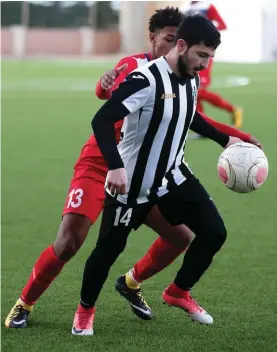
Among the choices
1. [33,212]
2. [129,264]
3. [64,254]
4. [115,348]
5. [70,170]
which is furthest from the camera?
[70,170]

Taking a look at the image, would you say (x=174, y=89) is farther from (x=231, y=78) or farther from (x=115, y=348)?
(x=231, y=78)

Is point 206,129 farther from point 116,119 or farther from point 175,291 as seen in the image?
point 175,291

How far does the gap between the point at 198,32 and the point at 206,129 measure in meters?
0.79

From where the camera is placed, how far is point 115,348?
4.82m

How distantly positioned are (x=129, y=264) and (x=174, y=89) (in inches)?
90.6

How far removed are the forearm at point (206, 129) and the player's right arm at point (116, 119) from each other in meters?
0.66

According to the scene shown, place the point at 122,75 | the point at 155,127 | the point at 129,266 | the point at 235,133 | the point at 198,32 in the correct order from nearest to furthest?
the point at 198,32, the point at 155,127, the point at 122,75, the point at 235,133, the point at 129,266

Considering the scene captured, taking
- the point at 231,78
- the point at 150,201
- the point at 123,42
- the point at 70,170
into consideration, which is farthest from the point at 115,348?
the point at 123,42

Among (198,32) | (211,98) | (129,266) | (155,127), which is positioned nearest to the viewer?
(198,32)

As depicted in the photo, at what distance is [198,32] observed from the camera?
4.74 metres

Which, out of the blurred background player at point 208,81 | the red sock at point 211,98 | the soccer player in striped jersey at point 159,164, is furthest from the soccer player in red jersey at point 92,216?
the red sock at point 211,98

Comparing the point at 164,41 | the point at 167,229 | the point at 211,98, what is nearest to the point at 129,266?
the point at 167,229

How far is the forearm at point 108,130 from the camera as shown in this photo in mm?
4613

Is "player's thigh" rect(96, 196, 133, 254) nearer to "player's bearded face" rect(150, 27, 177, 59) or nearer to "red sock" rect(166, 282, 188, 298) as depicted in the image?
"red sock" rect(166, 282, 188, 298)
